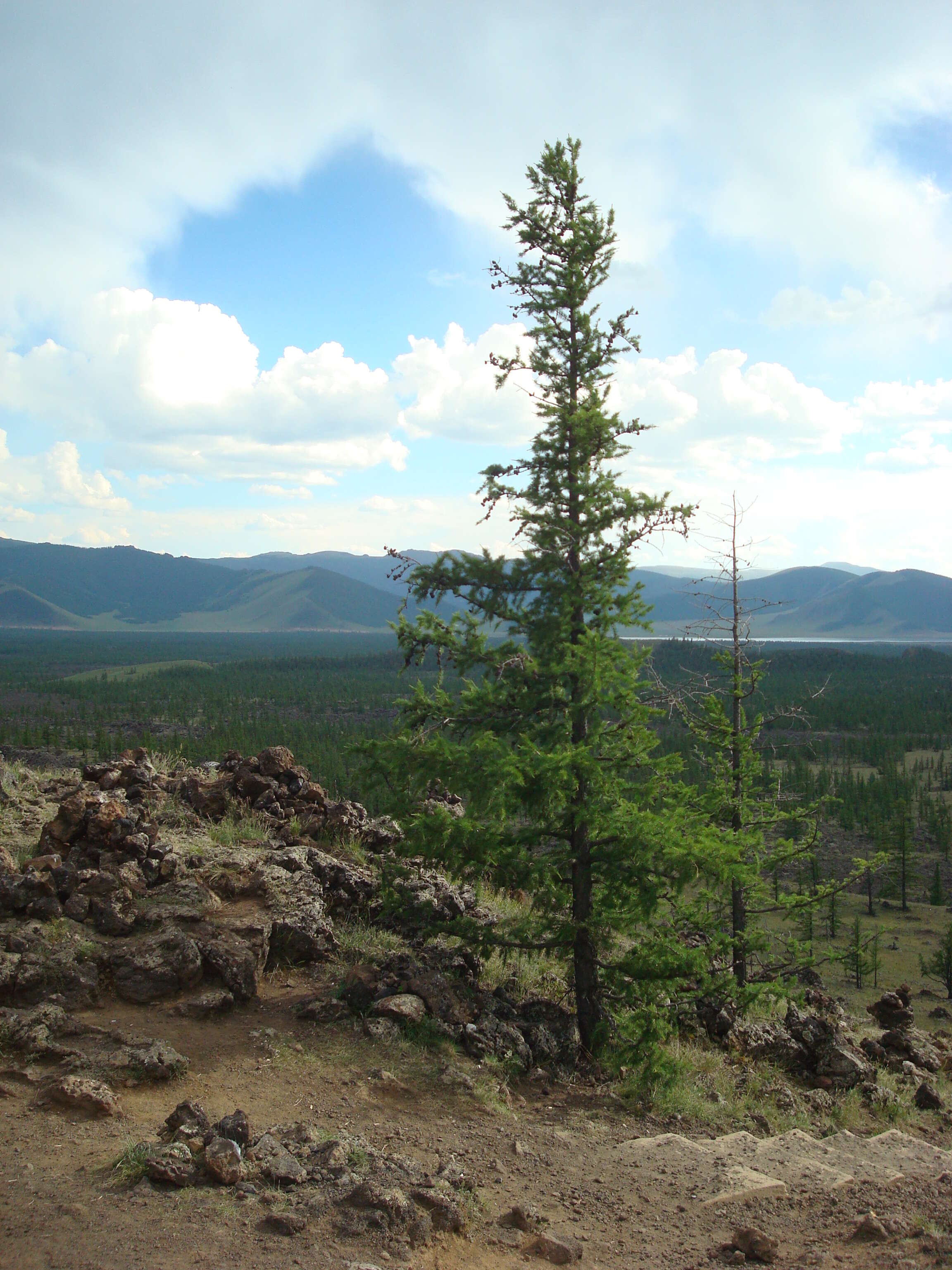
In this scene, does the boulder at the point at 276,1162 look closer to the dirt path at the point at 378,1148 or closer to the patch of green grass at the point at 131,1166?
the dirt path at the point at 378,1148

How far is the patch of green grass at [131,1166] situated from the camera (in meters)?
5.10

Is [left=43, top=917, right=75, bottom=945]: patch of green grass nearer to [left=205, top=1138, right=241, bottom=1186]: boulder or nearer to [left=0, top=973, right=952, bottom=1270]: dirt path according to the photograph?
[left=0, top=973, right=952, bottom=1270]: dirt path

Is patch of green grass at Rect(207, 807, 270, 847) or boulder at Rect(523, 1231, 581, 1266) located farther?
patch of green grass at Rect(207, 807, 270, 847)

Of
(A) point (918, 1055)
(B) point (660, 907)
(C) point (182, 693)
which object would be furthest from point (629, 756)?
(C) point (182, 693)

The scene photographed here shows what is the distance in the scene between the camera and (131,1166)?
521 cm

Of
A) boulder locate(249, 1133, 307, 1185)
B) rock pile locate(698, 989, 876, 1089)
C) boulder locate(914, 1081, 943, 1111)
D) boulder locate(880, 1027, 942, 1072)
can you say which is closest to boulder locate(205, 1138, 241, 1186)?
boulder locate(249, 1133, 307, 1185)

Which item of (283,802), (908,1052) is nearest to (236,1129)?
(283,802)

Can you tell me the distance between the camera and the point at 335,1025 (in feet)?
26.3

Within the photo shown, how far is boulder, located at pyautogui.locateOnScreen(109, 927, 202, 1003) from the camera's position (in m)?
7.88

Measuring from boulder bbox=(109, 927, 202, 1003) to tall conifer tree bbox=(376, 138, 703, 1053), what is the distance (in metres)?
2.44

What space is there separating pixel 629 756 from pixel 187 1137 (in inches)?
205

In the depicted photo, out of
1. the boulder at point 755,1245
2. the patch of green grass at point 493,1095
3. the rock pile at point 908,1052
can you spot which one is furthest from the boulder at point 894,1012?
the boulder at point 755,1245

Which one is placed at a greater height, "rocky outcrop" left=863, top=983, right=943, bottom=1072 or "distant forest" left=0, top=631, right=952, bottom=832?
"rocky outcrop" left=863, top=983, right=943, bottom=1072

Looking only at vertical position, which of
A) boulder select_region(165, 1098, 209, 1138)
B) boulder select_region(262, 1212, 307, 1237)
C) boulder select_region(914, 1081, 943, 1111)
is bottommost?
boulder select_region(914, 1081, 943, 1111)
